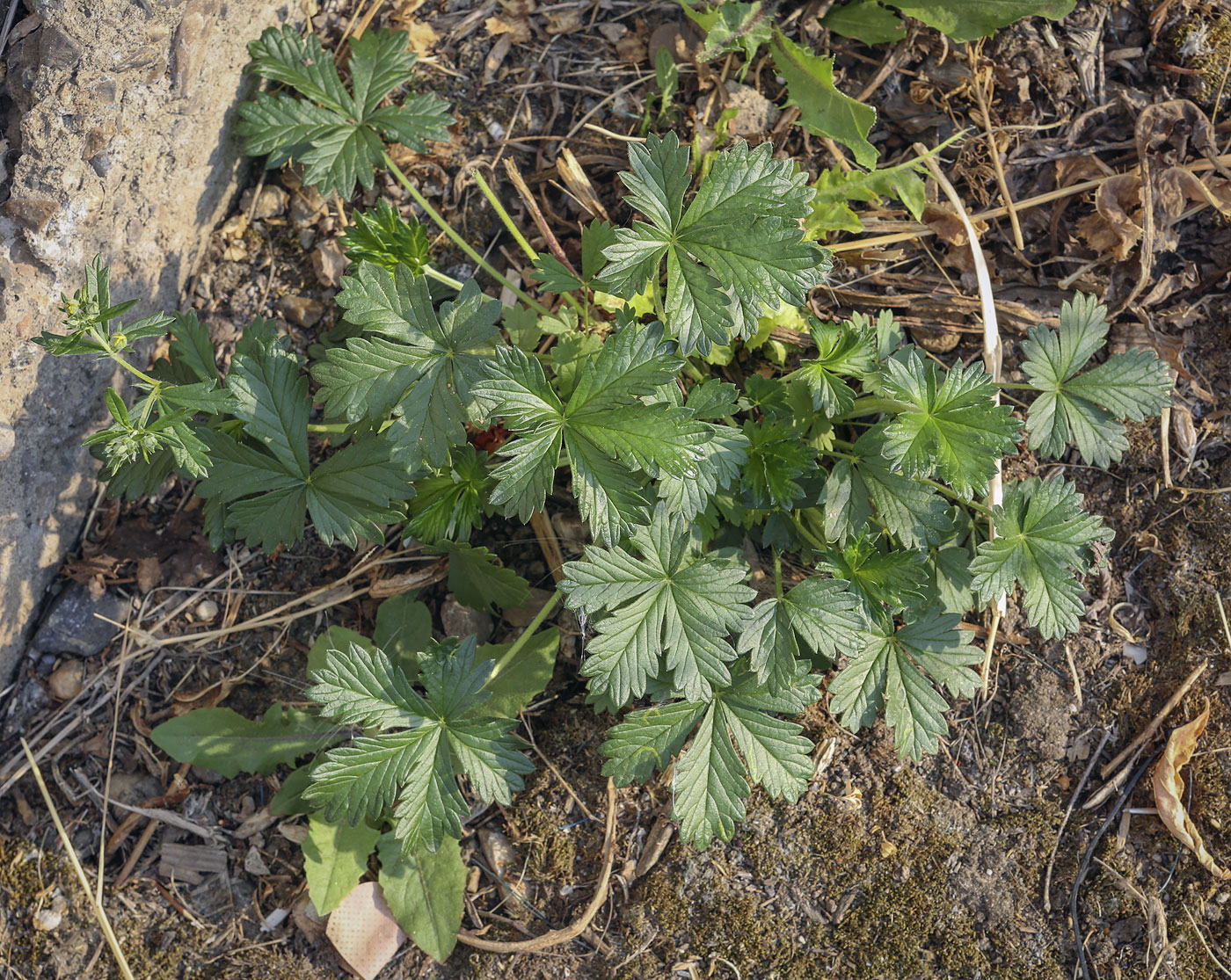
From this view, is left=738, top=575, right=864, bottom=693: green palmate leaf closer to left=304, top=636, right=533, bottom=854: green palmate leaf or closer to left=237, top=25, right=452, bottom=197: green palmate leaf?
left=304, top=636, right=533, bottom=854: green palmate leaf

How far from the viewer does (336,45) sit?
2693mm

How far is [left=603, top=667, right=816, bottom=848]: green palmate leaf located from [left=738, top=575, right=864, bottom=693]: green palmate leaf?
0.25 ft

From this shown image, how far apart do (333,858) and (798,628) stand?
4.76 feet

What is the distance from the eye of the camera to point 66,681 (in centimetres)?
262

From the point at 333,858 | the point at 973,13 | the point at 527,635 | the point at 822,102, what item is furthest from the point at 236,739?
the point at 973,13

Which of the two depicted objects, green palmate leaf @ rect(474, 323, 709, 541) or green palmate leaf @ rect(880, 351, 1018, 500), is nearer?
green palmate leaf @ rect(474, 323, 709, 541)

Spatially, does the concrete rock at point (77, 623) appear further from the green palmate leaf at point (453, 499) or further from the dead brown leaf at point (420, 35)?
the dead brown leaf at point (420, 35)

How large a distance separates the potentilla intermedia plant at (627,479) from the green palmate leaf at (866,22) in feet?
3.01

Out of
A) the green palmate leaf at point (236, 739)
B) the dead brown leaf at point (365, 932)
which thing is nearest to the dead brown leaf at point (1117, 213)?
the green palmate leaf at point (236, 739)

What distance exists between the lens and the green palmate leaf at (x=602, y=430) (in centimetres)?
193

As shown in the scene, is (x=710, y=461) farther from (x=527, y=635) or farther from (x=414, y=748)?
(x=414, y=748)

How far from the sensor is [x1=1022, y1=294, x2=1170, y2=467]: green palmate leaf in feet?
7.60

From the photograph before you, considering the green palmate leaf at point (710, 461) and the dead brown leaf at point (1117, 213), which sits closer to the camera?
the green palmate leaf at point (710, 461)

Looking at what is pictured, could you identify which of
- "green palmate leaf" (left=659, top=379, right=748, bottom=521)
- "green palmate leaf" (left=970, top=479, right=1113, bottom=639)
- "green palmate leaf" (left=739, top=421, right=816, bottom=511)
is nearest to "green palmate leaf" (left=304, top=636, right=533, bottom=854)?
"green palmate leaf" (left=659, top=379, right=748, bottom=521)
